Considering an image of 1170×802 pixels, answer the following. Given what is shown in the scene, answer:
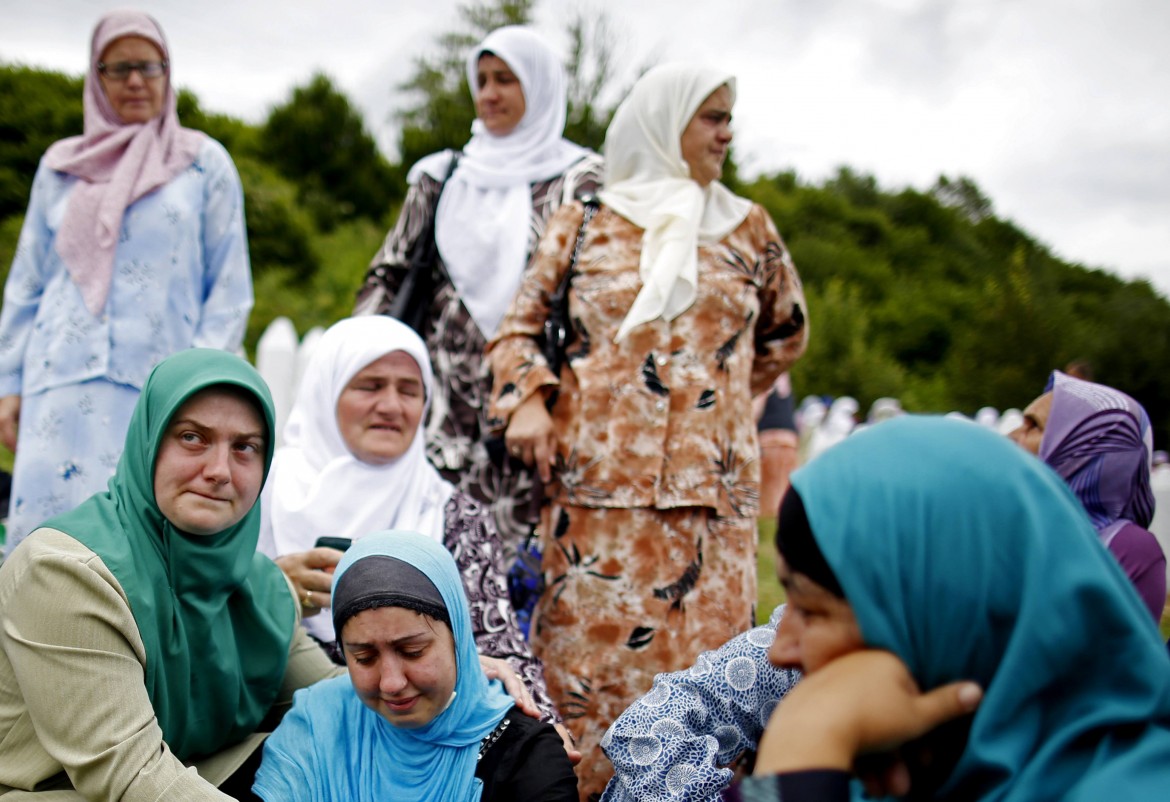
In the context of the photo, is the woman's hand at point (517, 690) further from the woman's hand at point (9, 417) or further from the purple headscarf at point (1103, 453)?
the woman's hand at point (9, 417)

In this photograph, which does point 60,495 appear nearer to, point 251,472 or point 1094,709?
point 251,472

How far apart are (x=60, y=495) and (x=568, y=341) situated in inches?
73.1

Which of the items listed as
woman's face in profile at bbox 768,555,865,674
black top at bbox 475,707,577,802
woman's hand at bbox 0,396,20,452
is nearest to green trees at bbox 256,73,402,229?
woman's hand at bbox 0,396,20,452

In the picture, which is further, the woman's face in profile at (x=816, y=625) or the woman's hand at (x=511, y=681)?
the woman's hand at (x=511, y=681)

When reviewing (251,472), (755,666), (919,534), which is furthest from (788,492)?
(251,472)

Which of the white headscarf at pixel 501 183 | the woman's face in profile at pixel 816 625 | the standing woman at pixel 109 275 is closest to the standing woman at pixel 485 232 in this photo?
the white headscarf at pixel 501 183

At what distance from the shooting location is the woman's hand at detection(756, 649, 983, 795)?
1200 millimetres

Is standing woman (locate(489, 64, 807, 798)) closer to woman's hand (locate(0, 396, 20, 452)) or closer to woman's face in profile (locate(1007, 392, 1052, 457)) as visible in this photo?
woman's face in profile (locate(1007, 392, 1052, 457))

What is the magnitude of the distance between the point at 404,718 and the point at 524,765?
29 cm

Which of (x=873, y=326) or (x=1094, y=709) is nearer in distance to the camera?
(x=1094, y=709)

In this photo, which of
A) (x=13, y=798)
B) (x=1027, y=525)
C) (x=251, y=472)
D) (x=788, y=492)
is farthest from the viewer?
(x=251, y=472)

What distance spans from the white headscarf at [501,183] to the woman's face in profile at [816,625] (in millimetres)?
2332

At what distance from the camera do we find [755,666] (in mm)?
2025

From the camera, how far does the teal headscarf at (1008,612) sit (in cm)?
122
